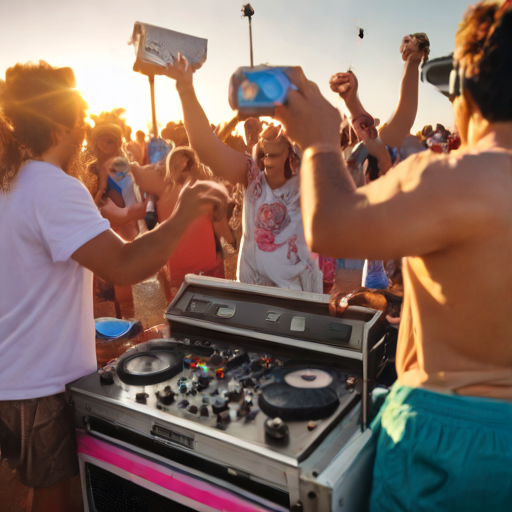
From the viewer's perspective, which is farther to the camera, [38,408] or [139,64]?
[139,64]

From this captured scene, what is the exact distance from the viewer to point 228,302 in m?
1.61

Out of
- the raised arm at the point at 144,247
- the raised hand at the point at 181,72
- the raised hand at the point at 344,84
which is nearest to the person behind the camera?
the raised arm at the point at 144,247

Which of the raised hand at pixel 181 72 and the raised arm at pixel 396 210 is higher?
the raised hand at pixel 181 72

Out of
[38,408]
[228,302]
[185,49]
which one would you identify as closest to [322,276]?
[228,302]

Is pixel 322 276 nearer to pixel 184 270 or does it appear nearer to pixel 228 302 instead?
pixel 228 302

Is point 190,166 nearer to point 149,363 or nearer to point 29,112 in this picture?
point 29,112

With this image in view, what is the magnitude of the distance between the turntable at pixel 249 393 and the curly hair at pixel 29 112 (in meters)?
0.78

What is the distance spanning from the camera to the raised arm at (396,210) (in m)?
0.78

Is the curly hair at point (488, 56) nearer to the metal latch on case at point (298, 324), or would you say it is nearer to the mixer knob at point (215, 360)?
the metal latch on case at point (298, 324)

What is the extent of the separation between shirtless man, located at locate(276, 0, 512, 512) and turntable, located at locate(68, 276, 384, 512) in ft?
0.57

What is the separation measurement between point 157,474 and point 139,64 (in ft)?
5.85

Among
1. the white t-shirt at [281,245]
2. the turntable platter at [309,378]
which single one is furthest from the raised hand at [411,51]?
the turntable platter at [309,378]

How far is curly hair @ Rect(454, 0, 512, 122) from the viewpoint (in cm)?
82

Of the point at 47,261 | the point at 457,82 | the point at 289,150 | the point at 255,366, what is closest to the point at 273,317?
the point at 255,366
